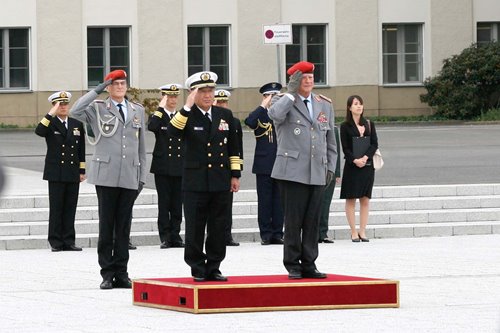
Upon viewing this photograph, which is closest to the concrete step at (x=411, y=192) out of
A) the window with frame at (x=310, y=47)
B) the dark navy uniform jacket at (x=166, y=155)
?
the dark navy uniform jacket at (x=166, y=155)

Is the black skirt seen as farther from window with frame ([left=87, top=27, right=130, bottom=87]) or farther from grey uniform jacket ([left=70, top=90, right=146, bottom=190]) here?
window with frame ([left=87, top=27, right=130, bottom=87])

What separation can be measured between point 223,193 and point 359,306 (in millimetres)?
1540

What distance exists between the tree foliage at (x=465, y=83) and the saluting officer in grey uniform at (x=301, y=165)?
91.4 feet

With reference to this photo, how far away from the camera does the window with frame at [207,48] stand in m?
40.1

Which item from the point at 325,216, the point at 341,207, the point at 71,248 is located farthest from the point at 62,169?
the point at 341,207

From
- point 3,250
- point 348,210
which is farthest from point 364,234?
Result: point 3,250

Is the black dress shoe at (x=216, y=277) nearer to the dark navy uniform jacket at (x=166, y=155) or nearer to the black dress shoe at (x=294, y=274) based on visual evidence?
the black dress shoe at (x=294, y=274)

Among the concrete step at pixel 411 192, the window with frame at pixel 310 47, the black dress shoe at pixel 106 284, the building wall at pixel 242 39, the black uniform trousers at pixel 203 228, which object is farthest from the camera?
the window with frame at pixel 310 47

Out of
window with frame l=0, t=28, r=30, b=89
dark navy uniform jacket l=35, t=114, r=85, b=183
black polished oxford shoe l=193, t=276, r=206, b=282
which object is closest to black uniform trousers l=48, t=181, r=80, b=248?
dark navy uniform jacket l=35, t=114, r=85, b=183

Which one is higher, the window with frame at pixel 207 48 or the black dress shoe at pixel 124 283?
the window with frame at pixel 207 48

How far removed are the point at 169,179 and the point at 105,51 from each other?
22649 mm

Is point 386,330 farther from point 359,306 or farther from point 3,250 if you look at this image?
point 3,250

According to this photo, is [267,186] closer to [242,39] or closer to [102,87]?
[102,87]

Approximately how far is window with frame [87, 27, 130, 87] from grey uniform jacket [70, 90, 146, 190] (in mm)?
26499
